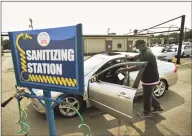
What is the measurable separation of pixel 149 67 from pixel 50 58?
2499 mm

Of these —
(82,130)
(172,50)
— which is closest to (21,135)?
(82,130)

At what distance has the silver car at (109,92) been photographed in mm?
3098

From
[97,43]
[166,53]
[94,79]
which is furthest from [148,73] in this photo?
[97,43]

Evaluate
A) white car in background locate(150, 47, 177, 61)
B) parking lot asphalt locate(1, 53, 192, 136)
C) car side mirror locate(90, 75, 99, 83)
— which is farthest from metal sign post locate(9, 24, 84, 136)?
white car in background locate(150, 47, 177, 61)

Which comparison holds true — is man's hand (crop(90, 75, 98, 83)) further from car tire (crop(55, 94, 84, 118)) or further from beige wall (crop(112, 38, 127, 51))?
beige wall (crop(112, 38, 127, 51))

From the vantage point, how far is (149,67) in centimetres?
354

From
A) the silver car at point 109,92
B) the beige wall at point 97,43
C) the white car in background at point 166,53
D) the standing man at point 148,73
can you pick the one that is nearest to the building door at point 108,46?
the beige wall at point 97,43

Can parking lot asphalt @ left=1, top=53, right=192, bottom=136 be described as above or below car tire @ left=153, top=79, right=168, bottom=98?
below

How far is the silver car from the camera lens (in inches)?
122

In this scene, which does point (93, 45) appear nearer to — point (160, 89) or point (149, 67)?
point (160, 89)

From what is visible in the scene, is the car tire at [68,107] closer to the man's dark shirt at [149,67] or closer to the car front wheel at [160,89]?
the man's dark shirt at [149,67]

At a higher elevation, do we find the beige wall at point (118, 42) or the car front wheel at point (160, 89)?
the beige wall at point (118, 42)

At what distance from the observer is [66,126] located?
351 centimetres

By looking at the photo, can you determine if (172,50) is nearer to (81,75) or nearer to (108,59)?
(108,59)
